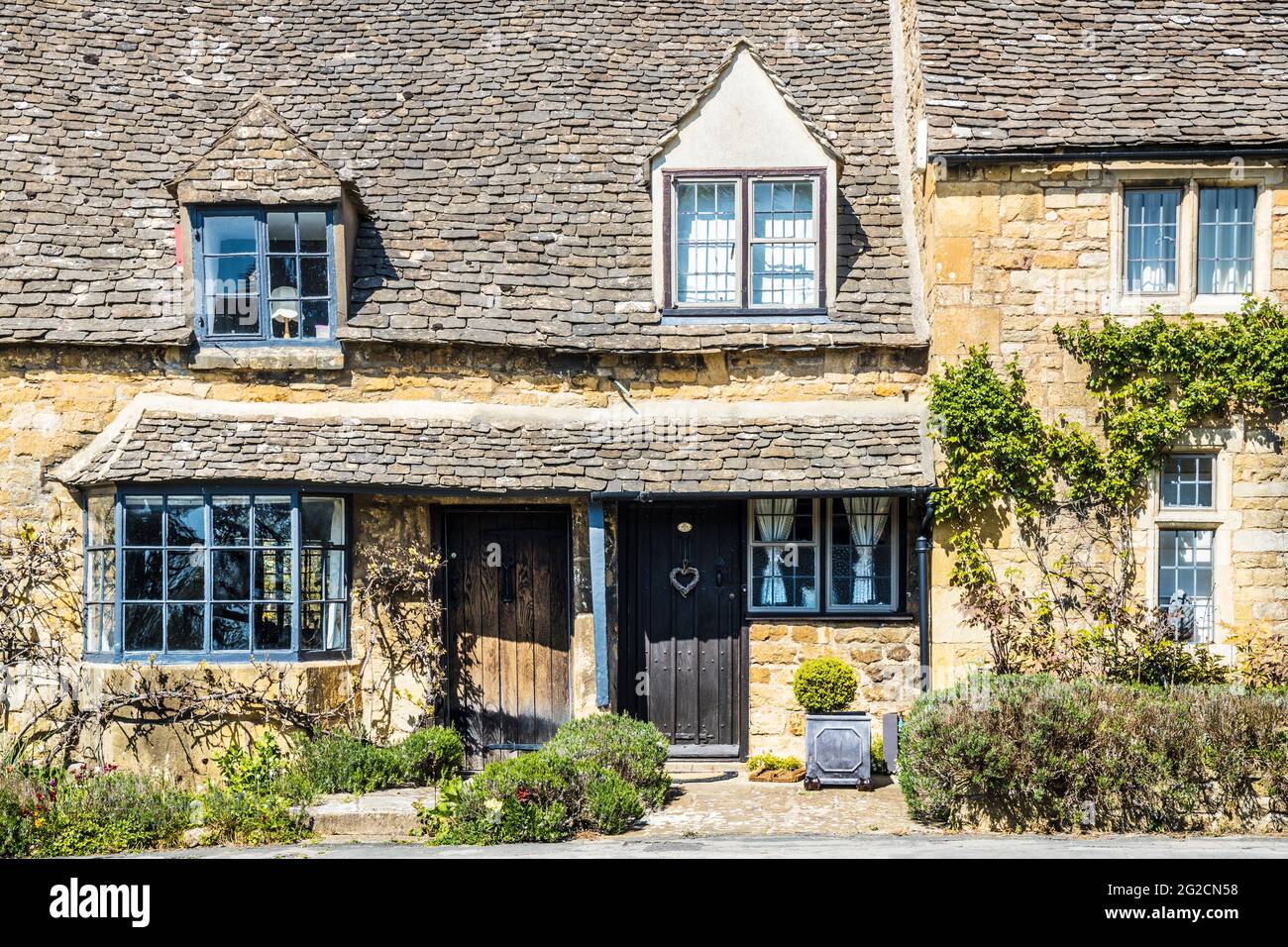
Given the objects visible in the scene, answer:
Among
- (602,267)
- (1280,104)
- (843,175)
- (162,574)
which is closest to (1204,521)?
(1280,104)

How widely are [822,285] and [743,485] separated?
2.40 m

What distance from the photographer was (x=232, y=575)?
1257 cm

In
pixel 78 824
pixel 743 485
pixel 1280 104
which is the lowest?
pixel 78 824

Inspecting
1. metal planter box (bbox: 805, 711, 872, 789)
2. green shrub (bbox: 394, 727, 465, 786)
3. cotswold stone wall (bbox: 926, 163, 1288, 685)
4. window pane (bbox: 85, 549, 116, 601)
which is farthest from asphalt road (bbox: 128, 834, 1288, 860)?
window pane (bbox: 85, 549, 116, 601)

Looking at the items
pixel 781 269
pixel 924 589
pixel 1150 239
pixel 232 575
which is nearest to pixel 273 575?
pixel 232 575

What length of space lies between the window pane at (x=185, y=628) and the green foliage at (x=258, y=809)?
1.45 meters

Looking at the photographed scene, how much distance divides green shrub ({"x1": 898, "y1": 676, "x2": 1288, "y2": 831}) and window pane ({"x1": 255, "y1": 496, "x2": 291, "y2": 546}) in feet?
20.2

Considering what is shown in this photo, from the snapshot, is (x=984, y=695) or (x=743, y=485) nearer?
(x=984, y=695)

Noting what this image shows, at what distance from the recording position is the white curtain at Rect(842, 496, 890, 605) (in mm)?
13188

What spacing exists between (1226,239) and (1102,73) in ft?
7.16

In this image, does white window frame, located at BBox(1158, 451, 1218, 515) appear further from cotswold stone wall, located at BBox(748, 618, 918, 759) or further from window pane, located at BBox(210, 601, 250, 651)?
window pane, located at BBox(210, 601, 250, 651)

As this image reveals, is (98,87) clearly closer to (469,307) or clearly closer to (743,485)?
(469,307)

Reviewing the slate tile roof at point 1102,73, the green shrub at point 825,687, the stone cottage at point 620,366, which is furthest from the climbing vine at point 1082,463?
the slate tile roof at point 1102,73

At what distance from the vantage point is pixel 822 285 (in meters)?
13.5
